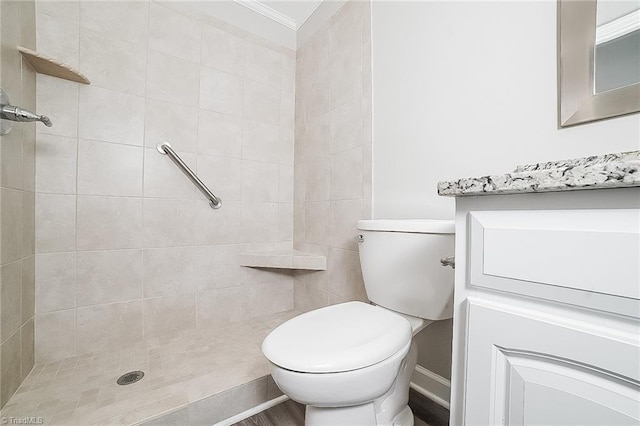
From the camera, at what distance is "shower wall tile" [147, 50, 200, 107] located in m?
1.37

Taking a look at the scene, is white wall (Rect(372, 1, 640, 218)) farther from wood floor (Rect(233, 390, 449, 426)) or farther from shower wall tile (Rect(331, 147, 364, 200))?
wood floor (Rect(233, 390, 449, 426))

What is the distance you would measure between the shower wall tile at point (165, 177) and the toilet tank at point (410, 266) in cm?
102

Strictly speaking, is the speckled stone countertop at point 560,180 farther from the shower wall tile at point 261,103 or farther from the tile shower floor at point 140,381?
the shower wall tile at point 261,103

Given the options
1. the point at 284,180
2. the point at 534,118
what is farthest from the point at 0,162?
the point at 534,118

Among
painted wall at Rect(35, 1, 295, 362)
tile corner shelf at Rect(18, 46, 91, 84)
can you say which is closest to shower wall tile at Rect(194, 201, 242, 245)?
painted wall at Rect(35, 1, 295, 362)

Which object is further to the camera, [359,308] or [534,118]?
[359,308]

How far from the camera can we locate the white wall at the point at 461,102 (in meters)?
0.75

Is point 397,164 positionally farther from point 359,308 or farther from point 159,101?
point 159,101

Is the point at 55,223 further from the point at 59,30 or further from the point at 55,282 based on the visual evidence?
the point at 59,30

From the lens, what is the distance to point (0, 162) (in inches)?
32.9

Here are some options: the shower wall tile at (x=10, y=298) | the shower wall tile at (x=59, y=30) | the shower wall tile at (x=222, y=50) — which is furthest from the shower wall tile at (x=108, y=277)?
the shower wall tile at (x=222, y=50)

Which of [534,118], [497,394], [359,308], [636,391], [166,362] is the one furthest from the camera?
[166,362]

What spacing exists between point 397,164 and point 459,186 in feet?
2.49

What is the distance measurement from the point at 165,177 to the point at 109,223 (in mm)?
332
